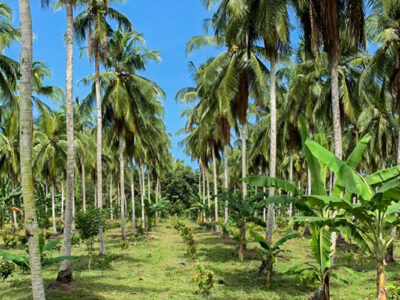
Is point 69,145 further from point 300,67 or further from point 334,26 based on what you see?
point 300,67

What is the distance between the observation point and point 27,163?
295 inches

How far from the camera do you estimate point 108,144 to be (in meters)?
27.8

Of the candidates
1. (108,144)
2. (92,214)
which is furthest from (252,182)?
(108,144)

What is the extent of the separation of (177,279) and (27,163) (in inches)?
340

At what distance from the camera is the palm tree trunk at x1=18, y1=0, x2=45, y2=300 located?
7336mm

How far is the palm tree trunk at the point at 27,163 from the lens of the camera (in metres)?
7.34

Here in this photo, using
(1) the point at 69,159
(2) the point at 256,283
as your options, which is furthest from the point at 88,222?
(2) the point at 256,283

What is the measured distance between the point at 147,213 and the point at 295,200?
23357 mm

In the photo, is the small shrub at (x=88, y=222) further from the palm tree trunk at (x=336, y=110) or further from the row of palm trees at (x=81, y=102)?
the palm tree trunk at (x=336, y=110)

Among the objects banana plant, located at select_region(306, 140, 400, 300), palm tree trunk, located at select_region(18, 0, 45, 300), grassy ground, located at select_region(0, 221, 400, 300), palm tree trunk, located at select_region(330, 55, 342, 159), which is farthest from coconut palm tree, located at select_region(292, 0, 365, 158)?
palm tree trunk, located at select_region(18, 0, 45, 300)

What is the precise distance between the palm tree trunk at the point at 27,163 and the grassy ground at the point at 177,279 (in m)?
4.10

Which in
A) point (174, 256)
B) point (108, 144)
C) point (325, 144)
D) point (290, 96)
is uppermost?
point (290, 96)

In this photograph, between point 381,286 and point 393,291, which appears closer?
point 381,286

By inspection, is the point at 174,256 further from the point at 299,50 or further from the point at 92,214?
the point at 299,50
